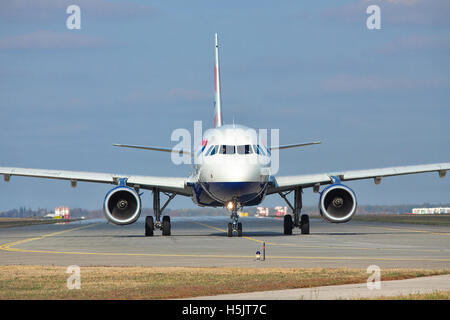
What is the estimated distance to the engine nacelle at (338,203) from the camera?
36406mm

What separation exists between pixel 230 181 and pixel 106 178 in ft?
24.9

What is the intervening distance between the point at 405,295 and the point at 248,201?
22608 millimetres

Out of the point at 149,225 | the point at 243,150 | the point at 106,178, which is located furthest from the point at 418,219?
the point at 243,150

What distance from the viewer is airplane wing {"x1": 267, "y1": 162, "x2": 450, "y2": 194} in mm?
38062

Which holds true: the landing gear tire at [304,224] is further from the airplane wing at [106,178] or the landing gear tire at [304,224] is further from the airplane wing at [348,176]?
the airplane wing at [106,178]

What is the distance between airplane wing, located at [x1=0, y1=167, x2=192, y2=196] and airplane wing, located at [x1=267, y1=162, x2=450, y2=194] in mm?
4352

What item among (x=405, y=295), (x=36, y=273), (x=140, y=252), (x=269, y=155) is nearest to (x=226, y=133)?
(x=269, y=155)

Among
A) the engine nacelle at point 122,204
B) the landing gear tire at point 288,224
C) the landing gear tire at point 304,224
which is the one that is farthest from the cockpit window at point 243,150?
the landing gear tire at point 304,224

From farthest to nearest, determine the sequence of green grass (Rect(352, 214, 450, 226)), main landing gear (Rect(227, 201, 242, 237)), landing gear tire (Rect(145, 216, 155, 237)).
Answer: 1. green grass (Rect(352, 214, 450, 226))
2. landing gear tire (Rect(145, 216, 155, 237))
3. main landing gear (Rect(227, 201, 242, 237))

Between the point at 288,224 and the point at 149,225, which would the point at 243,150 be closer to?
the point at 288,224

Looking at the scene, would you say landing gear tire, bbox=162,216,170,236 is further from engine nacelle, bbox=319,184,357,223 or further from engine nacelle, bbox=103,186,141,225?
engine nacelle, bbox=319,184,357,223

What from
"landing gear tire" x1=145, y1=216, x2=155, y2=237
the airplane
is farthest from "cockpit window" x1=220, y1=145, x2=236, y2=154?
"landing gear tire" x1=145, y1=216, x2=155, y2=237

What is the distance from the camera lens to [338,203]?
36.6m
